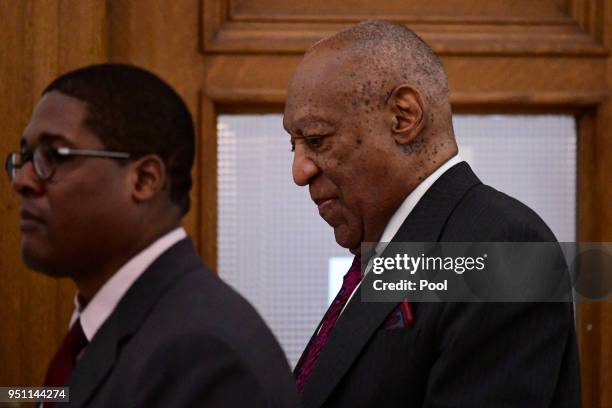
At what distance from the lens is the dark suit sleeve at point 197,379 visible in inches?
50.3

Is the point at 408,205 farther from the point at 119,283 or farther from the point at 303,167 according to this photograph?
the point at 119,283

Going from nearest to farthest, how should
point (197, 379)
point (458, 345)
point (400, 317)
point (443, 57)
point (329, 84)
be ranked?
1. point (197, 379)
2. point (458, 345)
3. point (400, 317)
4. point (329, 84)
5. point (443, 57)

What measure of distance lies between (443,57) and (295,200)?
1.29ft

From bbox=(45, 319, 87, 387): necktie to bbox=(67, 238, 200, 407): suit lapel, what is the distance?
0.04 meters

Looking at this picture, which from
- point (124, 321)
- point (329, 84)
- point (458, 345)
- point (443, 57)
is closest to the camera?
point (124, 321)

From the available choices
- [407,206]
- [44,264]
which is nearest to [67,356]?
[44,264]

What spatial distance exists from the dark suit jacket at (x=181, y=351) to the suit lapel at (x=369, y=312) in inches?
17.4

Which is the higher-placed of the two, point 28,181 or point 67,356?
point 28,181

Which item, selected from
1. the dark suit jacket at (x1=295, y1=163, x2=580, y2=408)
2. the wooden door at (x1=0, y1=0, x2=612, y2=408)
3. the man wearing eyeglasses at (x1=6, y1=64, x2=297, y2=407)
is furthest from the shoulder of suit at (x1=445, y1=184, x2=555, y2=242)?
the wooden door at (x1=0, y1=0, x2=612, y2=408)

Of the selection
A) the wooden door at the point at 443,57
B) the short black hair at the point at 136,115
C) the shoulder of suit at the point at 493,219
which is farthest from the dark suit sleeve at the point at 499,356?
the wooden door at the point at 443,57

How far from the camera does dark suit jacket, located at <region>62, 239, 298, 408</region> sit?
1.29 metres

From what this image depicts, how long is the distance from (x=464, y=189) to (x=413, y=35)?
0.28 m

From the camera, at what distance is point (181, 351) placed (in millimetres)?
1309

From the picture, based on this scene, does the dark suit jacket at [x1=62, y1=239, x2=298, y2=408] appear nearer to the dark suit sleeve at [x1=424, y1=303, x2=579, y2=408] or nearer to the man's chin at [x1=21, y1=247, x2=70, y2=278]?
the man's chin at [x1=21, y1=247, x2=70, y2=278]
